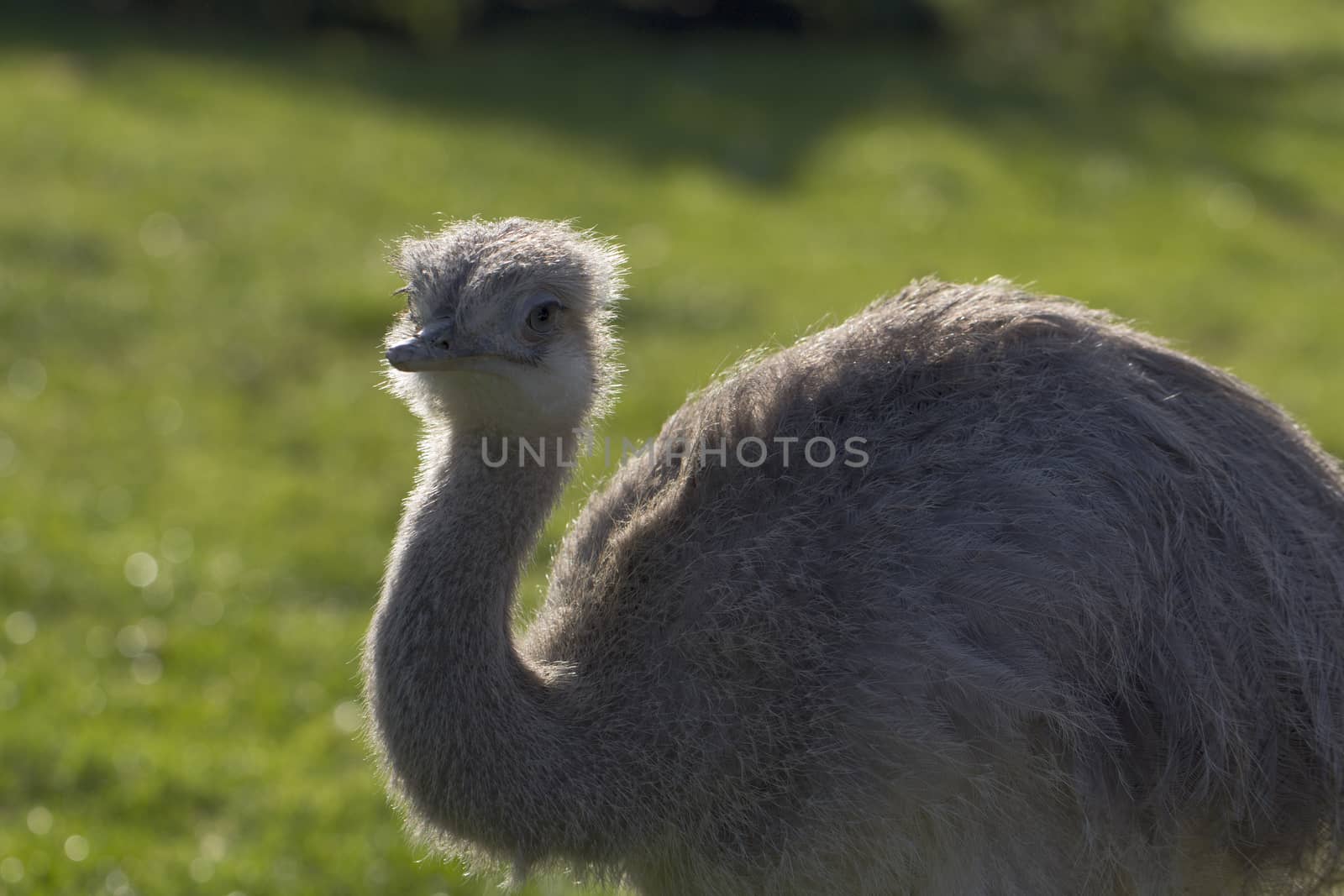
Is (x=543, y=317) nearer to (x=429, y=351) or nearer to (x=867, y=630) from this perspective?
(x=429, y=351)

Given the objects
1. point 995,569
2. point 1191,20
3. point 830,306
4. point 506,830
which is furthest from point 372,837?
point 1191,20

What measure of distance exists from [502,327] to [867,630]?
1049 mm

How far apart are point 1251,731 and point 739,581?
1.24 metres

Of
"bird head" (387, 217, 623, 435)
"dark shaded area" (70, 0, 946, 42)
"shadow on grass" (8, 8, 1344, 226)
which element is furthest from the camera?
"dark shaded area" (70, 0, 946, 42)

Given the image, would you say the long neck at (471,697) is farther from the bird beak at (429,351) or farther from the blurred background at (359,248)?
the blurred background at (359,248)

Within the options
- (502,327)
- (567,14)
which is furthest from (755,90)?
(502,327)

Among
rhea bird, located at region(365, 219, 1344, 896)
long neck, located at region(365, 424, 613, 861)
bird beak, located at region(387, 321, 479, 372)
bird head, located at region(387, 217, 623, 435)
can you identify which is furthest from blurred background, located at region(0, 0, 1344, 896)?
bird beak, located at region(387, 321, 479, 372)

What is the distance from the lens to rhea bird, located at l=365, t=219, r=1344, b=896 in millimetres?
3318

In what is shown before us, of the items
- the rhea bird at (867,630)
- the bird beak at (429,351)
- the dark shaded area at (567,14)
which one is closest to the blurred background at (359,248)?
the dark shaded area at (567,14)

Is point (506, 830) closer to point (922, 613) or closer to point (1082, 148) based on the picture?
point (922, 613)

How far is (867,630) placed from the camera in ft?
10.9

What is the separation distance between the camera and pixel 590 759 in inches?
135

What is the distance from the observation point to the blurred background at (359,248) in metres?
5.47

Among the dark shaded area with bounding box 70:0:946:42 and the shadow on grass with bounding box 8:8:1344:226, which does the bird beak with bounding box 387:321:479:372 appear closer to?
the shadow on grass with bounding box 8:8:1344:226
